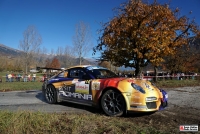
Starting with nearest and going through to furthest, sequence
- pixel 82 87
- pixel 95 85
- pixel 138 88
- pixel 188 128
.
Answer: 1. pixel 188 128
2. pixel 138 88
3. pixel 95 85
4. pixel 82 87

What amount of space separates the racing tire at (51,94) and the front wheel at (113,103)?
7.60 feet

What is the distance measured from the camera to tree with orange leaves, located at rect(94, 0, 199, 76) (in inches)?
441

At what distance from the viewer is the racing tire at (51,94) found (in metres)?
6.56

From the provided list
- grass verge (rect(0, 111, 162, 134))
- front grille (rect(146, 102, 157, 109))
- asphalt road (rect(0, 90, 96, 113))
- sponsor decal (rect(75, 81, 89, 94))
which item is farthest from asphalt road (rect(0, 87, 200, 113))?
front grille (rect(146, 102, 157, 109))

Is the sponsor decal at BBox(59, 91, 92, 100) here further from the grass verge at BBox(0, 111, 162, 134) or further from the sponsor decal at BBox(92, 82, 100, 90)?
the grass verge at BBox(0, 111, 162, 134)

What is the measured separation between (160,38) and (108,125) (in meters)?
9.07

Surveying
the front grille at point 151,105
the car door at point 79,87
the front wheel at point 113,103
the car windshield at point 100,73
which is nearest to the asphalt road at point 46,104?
the car door at point 79,87

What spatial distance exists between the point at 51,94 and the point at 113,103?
2884 mm

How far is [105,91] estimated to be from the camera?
5.05 m

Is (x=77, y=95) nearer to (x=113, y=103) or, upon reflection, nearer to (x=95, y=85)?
(x=95, y=85)

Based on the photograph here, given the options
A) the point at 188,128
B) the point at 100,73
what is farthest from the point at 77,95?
the point at 188,128

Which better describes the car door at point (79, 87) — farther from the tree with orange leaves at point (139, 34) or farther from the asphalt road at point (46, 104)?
the tree with orange leaves at point (139, 34)

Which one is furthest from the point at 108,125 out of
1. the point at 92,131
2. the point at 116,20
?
the point at 116,20

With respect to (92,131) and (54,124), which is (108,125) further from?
(54,124)
